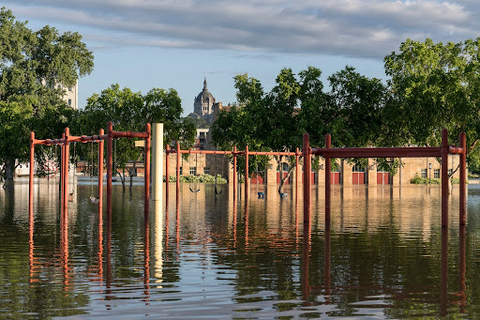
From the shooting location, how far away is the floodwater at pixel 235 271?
1040 centimetres

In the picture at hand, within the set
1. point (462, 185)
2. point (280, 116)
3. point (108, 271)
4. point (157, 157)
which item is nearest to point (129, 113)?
point (280, 116)

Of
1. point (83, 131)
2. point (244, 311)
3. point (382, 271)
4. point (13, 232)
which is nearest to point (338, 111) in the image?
point (83, 131)

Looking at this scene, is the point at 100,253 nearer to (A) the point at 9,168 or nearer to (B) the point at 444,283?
(B) the point at 444,283

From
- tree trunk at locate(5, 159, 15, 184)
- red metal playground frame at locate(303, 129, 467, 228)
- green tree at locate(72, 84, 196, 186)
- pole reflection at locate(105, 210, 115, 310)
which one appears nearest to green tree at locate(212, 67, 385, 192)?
green tree at locate(72, 84, 196, 186)

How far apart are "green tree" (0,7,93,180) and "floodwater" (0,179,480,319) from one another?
47.1 m

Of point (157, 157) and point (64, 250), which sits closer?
point (64, 250)

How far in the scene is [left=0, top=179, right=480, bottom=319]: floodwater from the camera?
10.4 m

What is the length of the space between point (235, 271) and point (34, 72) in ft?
229

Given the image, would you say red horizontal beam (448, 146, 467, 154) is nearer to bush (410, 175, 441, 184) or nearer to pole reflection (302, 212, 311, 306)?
pole reflection (302, 212, 311, 306)

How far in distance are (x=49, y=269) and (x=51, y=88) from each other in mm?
71637

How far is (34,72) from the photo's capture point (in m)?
79.2

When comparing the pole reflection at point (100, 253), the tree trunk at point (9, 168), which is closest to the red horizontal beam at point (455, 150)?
the pole reflection at point (100, 253)

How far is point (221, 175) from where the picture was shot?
106938 millimetres

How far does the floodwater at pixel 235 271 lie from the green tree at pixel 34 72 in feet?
154
